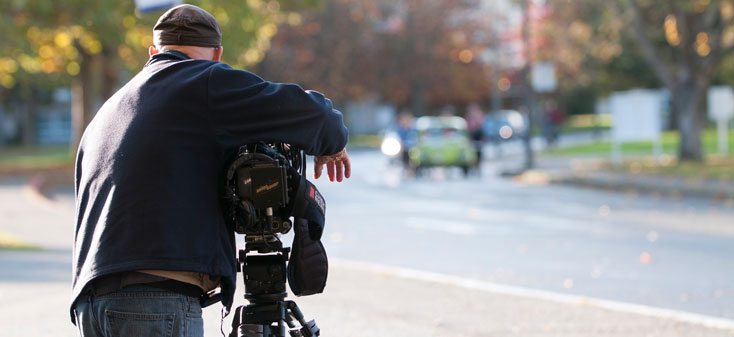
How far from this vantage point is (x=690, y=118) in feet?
80.9

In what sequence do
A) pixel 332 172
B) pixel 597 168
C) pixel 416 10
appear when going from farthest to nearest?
1. pixel 416 10
2. pixel 597 168
3. pixel 332 172

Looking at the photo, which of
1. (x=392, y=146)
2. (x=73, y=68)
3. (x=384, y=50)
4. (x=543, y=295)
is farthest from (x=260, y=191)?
(x=384, y=50)

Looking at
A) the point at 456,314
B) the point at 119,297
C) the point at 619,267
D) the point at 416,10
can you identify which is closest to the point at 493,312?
the point at 456,314

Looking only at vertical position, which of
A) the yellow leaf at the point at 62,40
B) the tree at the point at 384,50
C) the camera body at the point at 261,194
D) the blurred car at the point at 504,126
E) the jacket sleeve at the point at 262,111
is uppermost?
the tree at the point at 384,50

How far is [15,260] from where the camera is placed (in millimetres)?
10375

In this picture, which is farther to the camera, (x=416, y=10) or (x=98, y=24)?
(x=416, y=10)

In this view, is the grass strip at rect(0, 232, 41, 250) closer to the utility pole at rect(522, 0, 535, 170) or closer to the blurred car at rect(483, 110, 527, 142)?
the utility pole at rect(522, 0, 535, 170)

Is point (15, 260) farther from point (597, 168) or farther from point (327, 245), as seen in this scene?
point (597, 168)

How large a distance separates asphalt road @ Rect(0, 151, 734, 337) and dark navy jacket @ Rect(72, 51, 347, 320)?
11.4 ft

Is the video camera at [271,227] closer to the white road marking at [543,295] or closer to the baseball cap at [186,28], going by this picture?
the baseball cap at [186,28]

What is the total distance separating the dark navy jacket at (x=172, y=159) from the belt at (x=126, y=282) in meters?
0.04

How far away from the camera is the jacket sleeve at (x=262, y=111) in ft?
10.3

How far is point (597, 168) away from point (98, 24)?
12.5 meters

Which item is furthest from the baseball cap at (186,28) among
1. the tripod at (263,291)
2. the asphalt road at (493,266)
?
the asphalt road at (493,266)
